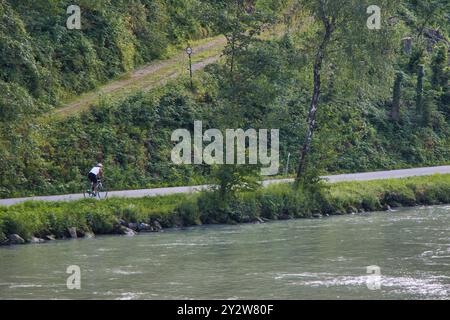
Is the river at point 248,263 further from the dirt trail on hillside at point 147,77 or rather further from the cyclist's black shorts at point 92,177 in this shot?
the dirt trail on hillside at point 147,77

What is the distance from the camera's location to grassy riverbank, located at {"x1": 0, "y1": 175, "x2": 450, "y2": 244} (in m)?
32.4

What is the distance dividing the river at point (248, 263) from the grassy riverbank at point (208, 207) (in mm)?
1046

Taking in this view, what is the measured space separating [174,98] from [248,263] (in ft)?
74.3

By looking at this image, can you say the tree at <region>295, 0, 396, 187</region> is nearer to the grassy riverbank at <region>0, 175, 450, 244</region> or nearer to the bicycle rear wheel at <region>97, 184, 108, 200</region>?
the grassy riverbank at <region>0, 175, 450, 244</region>

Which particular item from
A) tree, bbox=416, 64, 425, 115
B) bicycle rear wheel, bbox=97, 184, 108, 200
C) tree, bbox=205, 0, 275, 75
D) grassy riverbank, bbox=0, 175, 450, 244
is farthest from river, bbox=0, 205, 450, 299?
tree, bbox=416, 64, 425, 115

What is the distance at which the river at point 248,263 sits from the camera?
22750 mm

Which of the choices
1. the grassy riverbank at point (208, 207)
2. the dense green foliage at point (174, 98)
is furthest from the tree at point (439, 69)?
the grassy riverbank at point (208, 207)

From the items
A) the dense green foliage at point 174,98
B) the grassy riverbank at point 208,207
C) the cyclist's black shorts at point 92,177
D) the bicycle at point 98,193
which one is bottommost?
the grassy riverbank at point 208,207

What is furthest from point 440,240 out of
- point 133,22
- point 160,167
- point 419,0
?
point 419,0

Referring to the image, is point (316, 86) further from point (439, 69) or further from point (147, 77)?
point (439, 69)

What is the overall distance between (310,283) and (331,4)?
19.3m

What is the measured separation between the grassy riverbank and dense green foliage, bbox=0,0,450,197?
156 cm

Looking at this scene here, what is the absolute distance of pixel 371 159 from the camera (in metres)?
54.2
